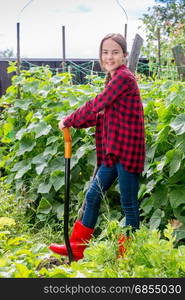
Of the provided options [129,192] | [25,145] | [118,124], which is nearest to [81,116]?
[118,124]

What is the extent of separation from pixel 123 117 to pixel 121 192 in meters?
0.42

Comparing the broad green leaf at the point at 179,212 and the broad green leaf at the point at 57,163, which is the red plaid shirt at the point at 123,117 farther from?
the broad green leaf at the point at 57,163

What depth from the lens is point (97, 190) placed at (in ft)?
10.5

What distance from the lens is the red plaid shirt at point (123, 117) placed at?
9.67ft

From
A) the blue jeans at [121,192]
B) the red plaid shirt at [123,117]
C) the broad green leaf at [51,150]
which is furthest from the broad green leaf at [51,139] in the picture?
the red plaid shirt at [123,117]

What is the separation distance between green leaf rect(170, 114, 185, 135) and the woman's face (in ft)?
1.56

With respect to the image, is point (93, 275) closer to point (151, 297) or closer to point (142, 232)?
point (151, 297)

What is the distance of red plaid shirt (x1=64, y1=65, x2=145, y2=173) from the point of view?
2947 mm

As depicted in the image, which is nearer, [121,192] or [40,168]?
[121,192]

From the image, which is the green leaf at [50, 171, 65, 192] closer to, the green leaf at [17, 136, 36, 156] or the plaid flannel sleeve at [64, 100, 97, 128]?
the green leaf at [17, 136, 36, 156]

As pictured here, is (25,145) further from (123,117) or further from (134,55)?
(123,117)

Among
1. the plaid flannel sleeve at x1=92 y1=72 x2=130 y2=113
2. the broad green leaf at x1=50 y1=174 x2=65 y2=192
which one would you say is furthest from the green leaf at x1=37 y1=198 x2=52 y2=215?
the plaid flannel sleeve at x1=92 y1=72 x2=130 y2=113

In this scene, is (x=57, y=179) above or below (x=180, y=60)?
below

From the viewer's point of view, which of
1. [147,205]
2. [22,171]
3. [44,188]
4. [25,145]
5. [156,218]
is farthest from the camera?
[25,145]
